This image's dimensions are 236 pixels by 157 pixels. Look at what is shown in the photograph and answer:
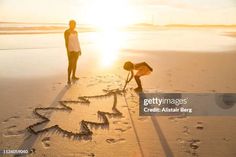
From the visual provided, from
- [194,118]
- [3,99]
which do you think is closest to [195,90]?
[194,118]

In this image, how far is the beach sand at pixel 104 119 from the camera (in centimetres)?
495

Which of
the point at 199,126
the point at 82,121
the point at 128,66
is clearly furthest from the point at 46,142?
the point at 128,66

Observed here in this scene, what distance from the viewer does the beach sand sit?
4953 millimetres

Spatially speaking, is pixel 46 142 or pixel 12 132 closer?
pixel 46 142

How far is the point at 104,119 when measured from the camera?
20.3 feet

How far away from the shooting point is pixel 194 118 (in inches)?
251

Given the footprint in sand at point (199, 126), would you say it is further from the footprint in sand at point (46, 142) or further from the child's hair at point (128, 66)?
the footprint in sand at point (46, 142)

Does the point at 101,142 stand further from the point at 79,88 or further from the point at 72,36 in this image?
the point at 72,36

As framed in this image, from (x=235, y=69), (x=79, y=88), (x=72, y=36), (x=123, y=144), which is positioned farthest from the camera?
(x=235, y=69)

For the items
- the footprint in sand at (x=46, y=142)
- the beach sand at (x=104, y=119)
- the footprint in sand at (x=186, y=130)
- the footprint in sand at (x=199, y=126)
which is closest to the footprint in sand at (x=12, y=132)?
the beach sand at (x=104, y=119)

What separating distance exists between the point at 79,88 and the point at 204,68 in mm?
5643

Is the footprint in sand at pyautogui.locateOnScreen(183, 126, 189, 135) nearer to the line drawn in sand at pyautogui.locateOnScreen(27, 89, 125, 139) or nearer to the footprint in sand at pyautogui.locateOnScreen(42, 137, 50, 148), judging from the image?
the line drawn in sand at pyautogui.locateOnScreen(27, 89, 125, 139)

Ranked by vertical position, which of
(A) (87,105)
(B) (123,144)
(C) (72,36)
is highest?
(C) (72,36)

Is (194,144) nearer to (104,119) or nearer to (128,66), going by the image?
(104,119)
